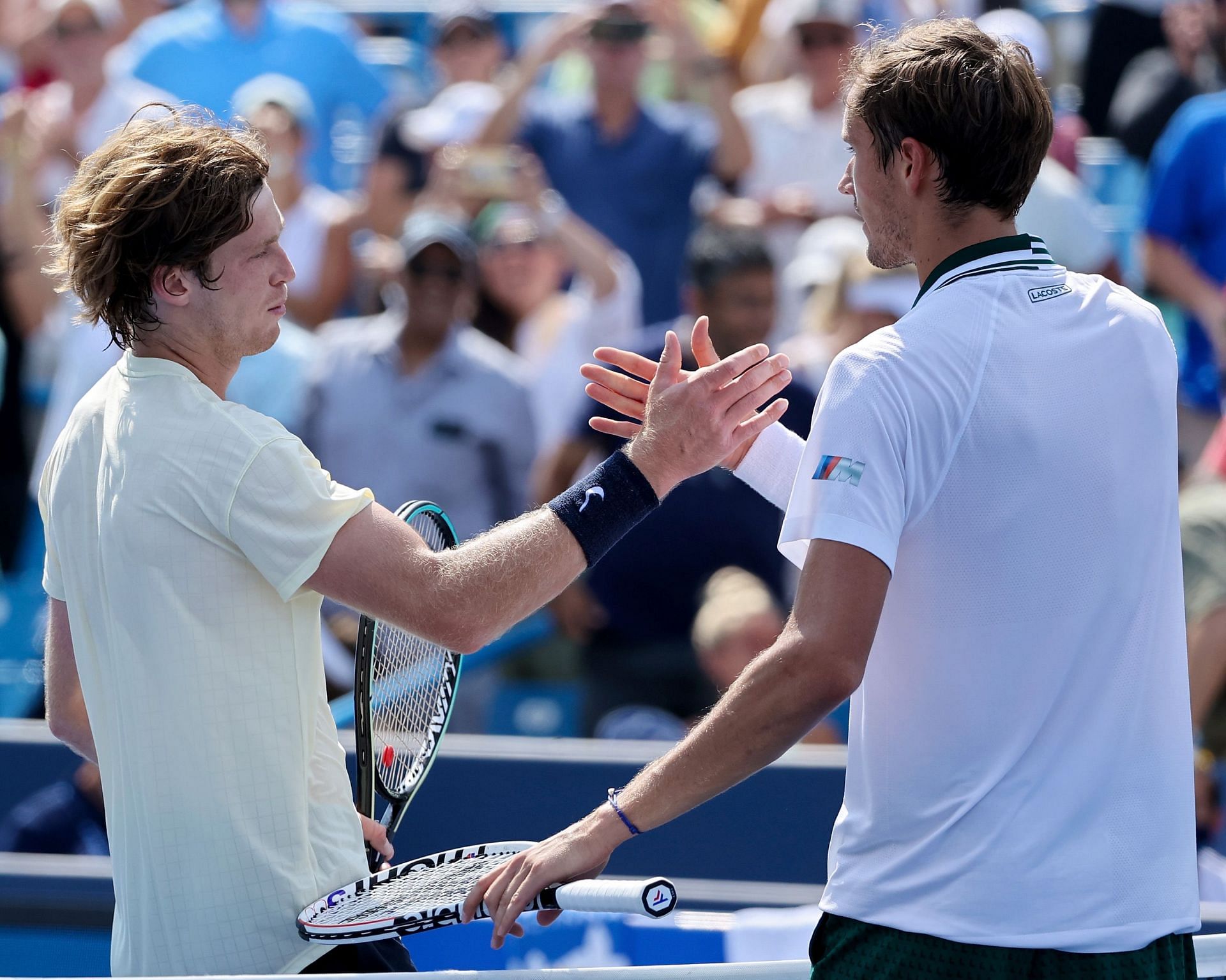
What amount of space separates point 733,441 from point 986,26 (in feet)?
14.6

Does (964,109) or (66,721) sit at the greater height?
(964,109)

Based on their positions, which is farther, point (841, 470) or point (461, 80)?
point (461, 80)

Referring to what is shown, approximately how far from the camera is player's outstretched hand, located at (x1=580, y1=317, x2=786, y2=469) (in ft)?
7.45

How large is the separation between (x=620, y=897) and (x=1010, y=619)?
536 mm

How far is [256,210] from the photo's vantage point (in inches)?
78.7

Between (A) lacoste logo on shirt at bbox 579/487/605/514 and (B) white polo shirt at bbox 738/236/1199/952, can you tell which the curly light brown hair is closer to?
(A) lacoste logo on shirt at bbox 579/487/605/514

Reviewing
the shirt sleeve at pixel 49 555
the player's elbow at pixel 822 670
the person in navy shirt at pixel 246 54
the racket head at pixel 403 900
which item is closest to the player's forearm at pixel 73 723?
the shirt sleeve at pixel 49 555

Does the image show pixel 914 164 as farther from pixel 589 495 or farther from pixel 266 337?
pixel 266 337

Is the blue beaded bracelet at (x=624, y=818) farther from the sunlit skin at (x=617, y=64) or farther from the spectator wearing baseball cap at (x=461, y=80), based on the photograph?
the spectator wearing baseball cap at (x=461, y=80)

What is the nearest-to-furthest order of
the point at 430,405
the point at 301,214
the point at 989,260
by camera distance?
the point at 989,260
the point at 430,405
the point at 301,214

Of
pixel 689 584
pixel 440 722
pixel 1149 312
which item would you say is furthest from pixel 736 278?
pixel 1149 312

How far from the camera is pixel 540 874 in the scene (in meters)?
1.85

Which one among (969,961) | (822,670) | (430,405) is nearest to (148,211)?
(822,670)

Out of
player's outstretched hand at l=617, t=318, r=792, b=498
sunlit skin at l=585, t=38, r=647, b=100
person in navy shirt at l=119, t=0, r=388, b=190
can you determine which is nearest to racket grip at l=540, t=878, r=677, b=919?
player's outstretched hand at l=617, t=318, r=792, b=498
